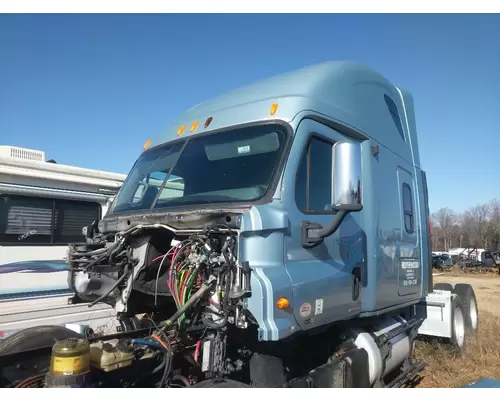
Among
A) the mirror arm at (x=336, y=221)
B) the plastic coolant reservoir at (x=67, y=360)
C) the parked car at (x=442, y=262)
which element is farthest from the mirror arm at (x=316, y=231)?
the parked car at (x=442, y=262)

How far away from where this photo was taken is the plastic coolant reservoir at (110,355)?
3141mm

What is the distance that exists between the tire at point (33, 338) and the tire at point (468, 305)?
19.9ft

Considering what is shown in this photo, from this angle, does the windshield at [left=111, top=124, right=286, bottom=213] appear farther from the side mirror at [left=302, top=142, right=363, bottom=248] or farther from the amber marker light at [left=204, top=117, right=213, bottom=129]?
the side mirror at [left=302, top=142, right=363, bottom=248]

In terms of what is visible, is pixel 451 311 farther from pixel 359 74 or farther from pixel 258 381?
pixel 258 381

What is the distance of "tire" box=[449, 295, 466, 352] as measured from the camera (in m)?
6.60

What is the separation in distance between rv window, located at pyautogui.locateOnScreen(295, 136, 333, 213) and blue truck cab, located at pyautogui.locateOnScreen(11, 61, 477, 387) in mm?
16

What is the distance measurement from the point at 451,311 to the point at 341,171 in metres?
4.35

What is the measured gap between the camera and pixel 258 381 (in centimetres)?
344

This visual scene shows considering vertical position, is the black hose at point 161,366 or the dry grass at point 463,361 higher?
the black hose at point 161,366

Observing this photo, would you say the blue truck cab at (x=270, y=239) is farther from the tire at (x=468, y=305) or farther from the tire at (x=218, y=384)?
the tire at (x=468, y=305)

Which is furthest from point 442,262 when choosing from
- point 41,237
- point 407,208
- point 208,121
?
point 208,121

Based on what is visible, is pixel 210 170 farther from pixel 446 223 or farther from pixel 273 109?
pixel 446 223

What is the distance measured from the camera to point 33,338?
4059 mm

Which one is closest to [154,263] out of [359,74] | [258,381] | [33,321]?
[258,381]
